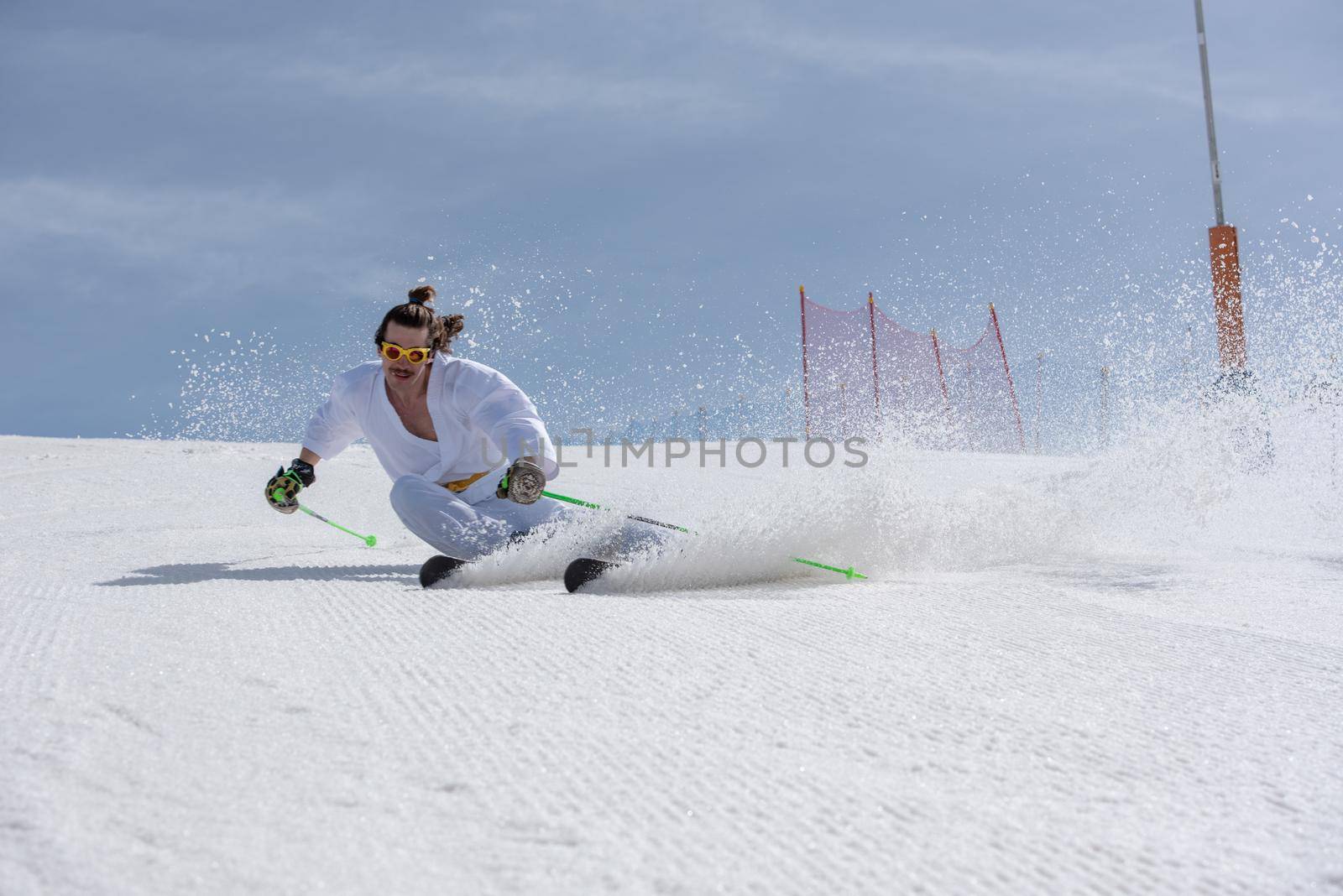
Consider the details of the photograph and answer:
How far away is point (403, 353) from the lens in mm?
3801

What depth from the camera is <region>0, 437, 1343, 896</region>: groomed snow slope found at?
1144 millimetres

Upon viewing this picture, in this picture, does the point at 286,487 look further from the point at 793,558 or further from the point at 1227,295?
the point at 1227,295

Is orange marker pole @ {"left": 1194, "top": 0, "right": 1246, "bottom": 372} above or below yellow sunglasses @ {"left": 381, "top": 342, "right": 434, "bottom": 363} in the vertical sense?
above

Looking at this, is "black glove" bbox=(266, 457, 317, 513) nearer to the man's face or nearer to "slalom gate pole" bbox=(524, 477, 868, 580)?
the man's face

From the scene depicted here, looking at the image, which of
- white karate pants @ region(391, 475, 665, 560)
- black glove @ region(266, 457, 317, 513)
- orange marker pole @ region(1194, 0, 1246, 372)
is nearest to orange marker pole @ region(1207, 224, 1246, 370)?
orange marker pole @ region(1194, 0, 1246, 372)

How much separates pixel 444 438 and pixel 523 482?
0.63 meters

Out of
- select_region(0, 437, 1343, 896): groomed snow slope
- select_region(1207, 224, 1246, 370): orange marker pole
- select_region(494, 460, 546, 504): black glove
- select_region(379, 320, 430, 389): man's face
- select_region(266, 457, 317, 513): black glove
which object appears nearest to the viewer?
select_region(0, 437, 1343, 896): groomed snow slope

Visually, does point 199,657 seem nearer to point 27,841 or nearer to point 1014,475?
point 27,841

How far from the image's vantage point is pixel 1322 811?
136 centimetres

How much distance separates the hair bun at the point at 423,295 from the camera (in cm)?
402

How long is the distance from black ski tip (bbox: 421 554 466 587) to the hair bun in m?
1.14

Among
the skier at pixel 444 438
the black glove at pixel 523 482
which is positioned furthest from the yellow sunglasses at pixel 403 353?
the black glove at pixel 523 482

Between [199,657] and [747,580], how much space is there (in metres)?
1.89

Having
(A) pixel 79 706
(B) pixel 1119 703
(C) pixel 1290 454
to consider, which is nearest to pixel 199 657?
(A) pixel 79 706
